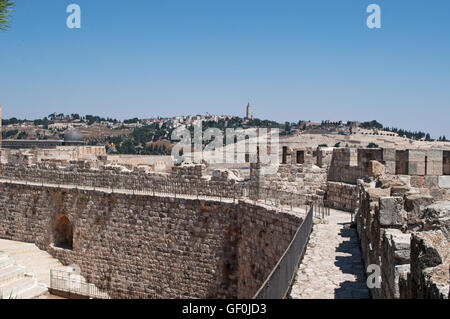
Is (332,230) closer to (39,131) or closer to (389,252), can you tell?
(389,252)

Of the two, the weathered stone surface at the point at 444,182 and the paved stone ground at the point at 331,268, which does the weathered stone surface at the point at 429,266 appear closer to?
the paved stone ground at the point at 331,268

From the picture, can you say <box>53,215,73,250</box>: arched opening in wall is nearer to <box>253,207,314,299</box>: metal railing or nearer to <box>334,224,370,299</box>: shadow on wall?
<box>334,224,370,299</box>: shadow on wall

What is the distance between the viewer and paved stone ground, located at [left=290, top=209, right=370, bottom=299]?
5.52 meters

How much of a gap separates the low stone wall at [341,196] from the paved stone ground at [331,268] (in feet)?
8.78

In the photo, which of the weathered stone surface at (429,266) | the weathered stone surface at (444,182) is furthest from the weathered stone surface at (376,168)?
the weathered stone surface at (429,266)

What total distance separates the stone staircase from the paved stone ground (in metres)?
5.78

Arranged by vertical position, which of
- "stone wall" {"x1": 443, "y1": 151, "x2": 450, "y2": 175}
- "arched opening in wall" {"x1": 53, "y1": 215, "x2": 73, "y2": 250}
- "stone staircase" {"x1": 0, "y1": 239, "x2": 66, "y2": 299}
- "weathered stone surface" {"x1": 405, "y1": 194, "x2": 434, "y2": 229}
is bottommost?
"stone staircase" {"x1": 0, "y1": 239, "x2": 66, "y2": 299}

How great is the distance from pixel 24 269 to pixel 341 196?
820 cm

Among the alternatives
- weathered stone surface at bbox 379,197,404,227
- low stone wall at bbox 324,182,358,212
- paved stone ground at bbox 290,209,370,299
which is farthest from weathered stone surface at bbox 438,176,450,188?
weathered stone surface at bbox 379,197,404,227

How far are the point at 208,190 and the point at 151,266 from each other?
2.45m

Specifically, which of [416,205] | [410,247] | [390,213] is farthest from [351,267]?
[410,247]

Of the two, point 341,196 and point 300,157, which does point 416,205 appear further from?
point 300,157

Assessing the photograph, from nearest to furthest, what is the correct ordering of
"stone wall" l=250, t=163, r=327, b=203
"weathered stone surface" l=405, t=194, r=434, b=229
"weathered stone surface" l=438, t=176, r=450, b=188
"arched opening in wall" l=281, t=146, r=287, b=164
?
"weathered stone surface" l=405, t=194, r=434, b=229 → "stone wall" l=250, t=163, r=327, b=203 → "weathered stone surface" l=438, t=176, r=450, b=188 → "arched opening in wall" l=281, t=146, r=287, b=164
